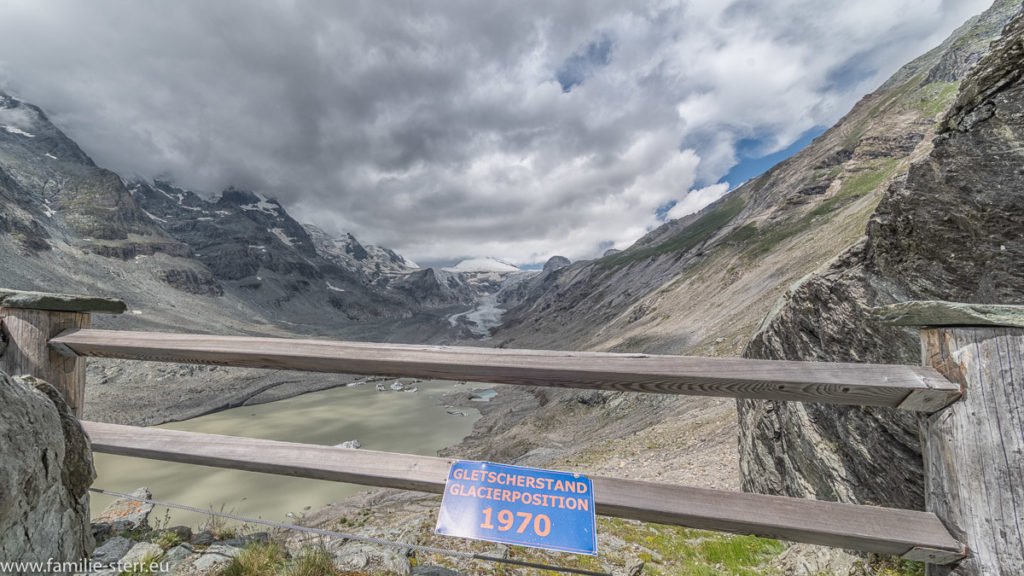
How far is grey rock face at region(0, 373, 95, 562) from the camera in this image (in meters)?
1.83

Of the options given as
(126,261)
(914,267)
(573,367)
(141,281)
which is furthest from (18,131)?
(914,267)

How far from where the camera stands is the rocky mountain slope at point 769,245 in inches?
1223

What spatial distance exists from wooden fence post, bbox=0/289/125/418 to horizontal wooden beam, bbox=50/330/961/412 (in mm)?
120

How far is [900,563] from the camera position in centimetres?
323

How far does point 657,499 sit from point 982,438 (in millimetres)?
1541

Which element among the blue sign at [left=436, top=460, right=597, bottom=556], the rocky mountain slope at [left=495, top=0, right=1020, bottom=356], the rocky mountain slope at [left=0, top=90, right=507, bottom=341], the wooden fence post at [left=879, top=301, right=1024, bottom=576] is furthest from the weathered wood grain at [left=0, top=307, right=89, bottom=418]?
the rocky mountain slope at [left=0, top=90, right=507, bottom=341]

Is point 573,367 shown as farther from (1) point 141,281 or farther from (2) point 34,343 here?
(1) point 141,281

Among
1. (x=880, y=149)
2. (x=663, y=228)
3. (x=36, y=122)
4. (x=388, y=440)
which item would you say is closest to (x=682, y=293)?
(x=388, y=440)

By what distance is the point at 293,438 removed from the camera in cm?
3878

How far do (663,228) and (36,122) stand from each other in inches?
10452

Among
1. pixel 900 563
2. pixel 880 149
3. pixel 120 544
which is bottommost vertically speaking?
pixel 900 563

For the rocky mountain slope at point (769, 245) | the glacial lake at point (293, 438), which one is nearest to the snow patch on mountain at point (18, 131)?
the glacial lake at point (293, 438)

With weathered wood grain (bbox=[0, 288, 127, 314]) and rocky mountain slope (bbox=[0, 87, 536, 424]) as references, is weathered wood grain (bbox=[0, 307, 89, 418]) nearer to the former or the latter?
weathered wood grain (bbox=[0, 288, 127, 314])

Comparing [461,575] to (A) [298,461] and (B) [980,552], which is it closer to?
(A) [298,461]
